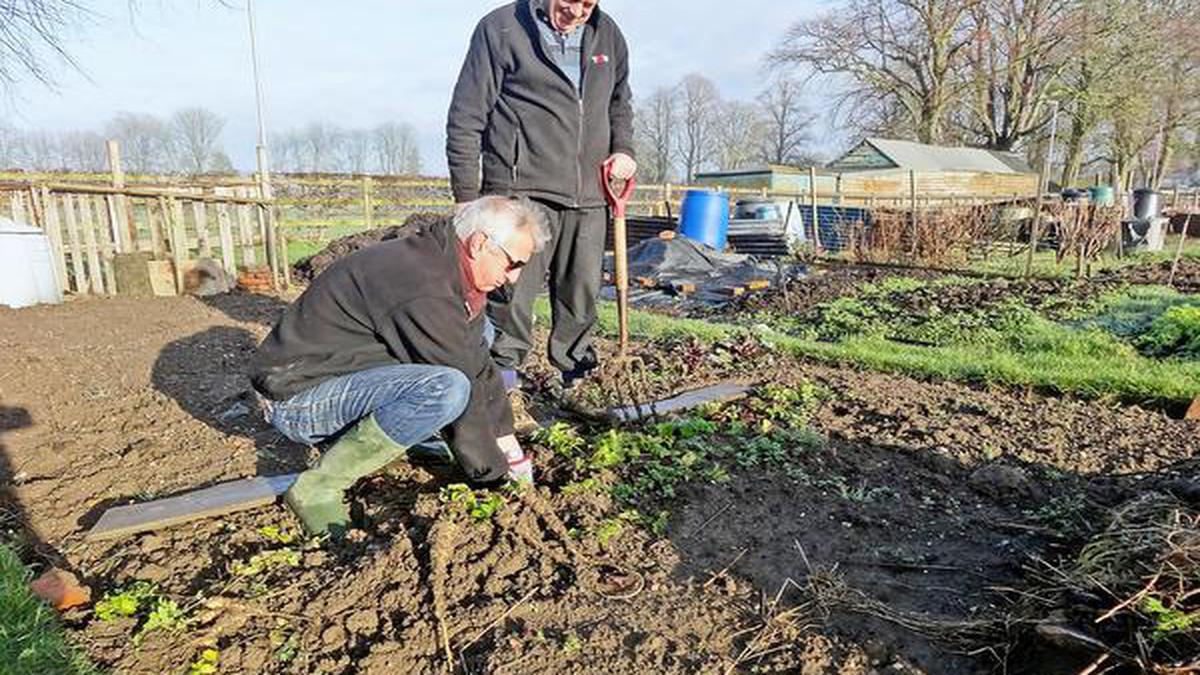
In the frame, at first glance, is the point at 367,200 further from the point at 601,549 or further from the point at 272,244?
the point at 601,549

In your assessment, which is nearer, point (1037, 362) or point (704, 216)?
point (1037, 362)

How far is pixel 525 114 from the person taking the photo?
3453mm

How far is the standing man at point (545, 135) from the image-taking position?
11.1 ft

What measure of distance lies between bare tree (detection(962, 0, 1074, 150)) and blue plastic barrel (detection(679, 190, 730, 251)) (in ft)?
83.5

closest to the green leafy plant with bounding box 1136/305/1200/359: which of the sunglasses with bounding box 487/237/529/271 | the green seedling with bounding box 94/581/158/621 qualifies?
the sunglasses with bounding box 487/237/529/271

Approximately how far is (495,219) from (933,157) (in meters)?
32.5

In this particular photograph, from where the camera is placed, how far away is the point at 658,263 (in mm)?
10234

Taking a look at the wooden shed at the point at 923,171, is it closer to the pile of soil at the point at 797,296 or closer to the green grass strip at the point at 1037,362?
the pile of soil at the point at 797,296

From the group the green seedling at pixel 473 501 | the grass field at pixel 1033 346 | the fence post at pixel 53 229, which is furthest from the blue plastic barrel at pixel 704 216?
Answer: the green seedling at pixel 473 501

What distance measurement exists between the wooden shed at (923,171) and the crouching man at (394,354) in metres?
28.1

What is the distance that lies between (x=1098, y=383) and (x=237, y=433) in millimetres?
4727

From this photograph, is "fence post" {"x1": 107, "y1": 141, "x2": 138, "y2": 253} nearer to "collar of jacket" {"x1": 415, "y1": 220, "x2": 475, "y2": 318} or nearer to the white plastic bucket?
the white plastic bucket

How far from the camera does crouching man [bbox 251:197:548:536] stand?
227 centimetres

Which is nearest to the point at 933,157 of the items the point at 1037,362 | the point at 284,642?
the point at 1037,362
